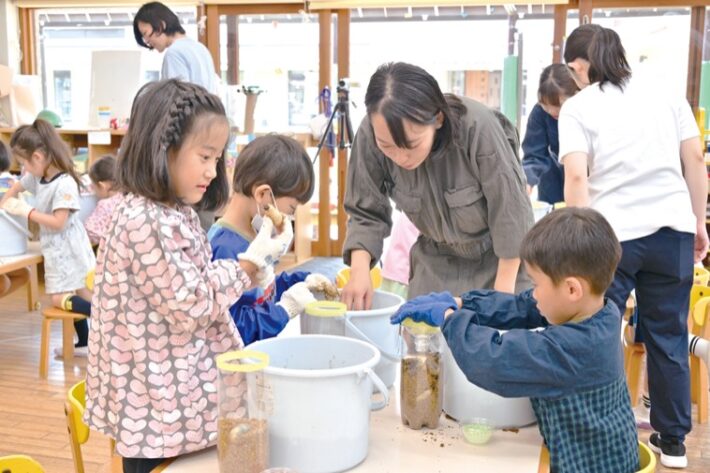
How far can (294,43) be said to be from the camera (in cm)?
657

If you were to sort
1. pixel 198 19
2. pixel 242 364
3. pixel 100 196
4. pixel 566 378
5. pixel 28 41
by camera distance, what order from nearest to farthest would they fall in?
pixel 242 364, pixel 566 378, pixel 100 196, pixel 198 19, pixel 28 41

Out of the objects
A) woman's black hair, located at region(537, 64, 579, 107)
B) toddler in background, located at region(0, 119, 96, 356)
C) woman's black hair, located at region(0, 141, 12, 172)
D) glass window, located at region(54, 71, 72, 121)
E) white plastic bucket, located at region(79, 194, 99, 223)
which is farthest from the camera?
glass window, located at region(54, 71, 72, 121)

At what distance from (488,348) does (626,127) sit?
1.23 meters

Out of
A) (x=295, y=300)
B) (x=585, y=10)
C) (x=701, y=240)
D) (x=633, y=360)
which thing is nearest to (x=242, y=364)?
(x=295, y=300)

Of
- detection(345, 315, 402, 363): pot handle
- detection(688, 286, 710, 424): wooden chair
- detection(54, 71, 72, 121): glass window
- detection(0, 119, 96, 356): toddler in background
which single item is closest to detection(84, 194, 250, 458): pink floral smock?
detection(345, 315, 402, 363): pot handle

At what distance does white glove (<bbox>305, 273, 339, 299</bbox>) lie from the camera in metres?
1.57

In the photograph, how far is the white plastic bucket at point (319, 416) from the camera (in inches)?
40.6

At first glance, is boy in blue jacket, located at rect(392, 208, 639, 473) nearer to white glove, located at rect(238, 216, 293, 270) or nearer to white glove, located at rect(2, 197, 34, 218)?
white glove, located at rect(238, 216, 293, 270)

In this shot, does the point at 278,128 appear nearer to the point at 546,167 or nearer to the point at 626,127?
the point at 546,167

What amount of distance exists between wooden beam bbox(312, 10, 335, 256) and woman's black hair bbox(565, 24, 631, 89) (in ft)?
14.2

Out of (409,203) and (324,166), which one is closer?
(409,203)

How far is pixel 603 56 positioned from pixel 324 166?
4.47 m

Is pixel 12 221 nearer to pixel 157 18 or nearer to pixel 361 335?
pixel 157 18

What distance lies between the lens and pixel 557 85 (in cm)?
302
